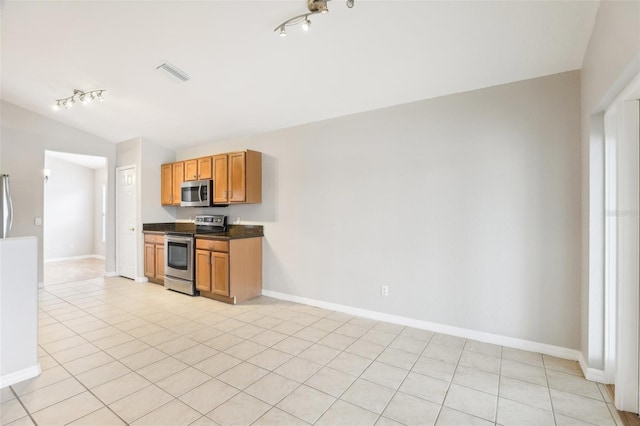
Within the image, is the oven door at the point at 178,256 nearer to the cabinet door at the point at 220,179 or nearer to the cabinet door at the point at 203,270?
the cabinet door at the point at 203,270

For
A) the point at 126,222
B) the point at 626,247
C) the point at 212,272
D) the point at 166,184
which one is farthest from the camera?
the point at 126,222

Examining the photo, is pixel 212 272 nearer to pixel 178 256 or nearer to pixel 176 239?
pixel 178 256

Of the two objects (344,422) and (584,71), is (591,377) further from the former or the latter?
(584,71)

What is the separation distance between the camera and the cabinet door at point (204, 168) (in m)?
5.02

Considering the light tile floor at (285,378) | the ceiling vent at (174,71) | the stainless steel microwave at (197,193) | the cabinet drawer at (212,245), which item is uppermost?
the ceiling vent at (174,71)

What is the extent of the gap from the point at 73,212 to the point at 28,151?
4.06 meters

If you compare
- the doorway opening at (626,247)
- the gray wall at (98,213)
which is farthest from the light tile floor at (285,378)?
the gray wall at (98,213)

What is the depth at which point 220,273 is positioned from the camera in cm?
430

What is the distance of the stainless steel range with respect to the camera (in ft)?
15.4

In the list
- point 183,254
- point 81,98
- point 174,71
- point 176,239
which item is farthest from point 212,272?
point 81,98

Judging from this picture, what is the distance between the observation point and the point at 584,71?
2.46m

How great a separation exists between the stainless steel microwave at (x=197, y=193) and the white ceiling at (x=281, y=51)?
121 centimetres

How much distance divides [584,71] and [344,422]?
3291mm

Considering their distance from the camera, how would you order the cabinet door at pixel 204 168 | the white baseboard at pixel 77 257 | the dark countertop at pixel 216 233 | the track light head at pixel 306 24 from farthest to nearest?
the white baseboard at pixel 77 257 < the cabinet door at pixel 204 168 < the dark countertop at pixel 216 233 < the track light head at pixel 306 24
